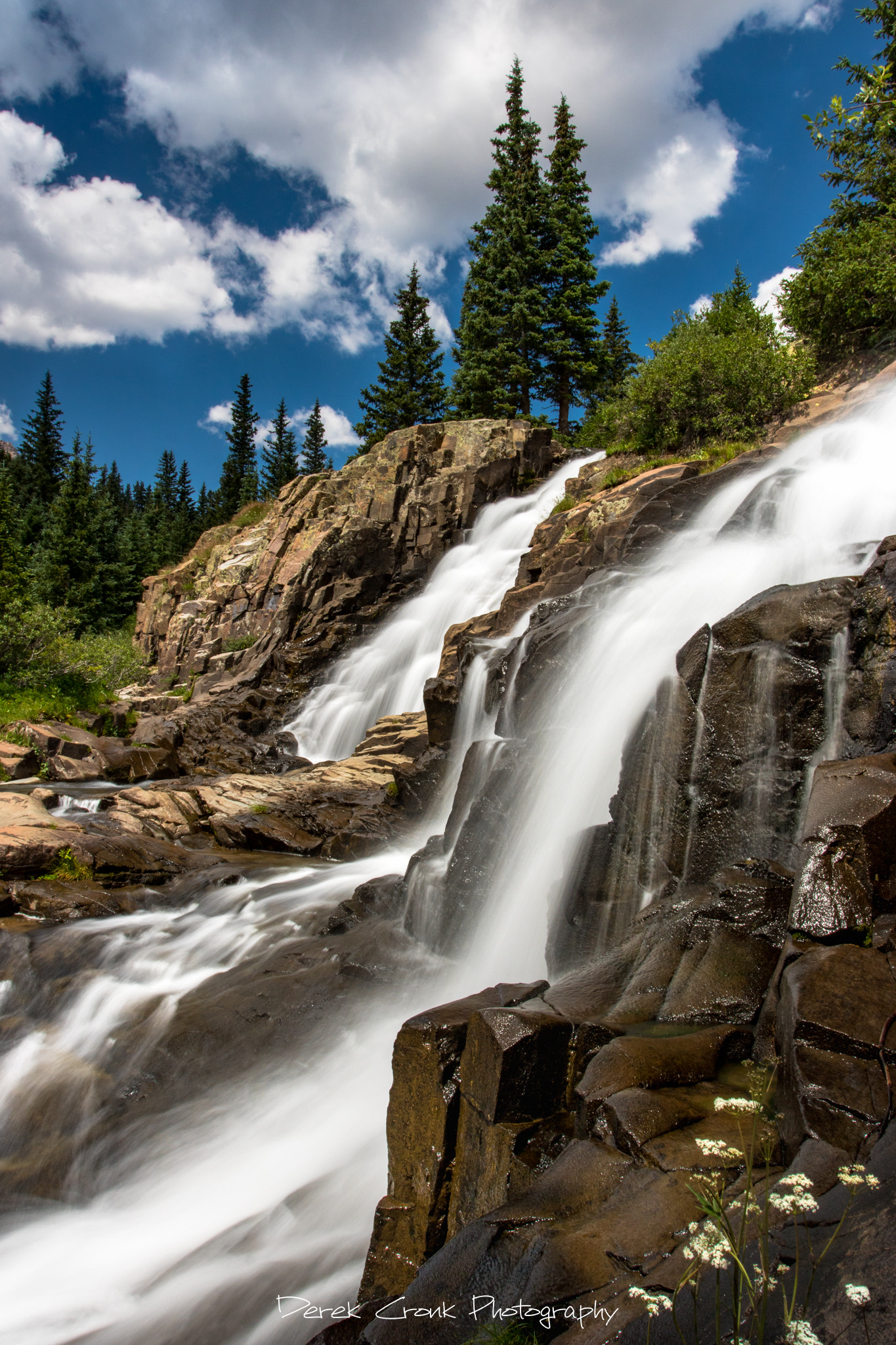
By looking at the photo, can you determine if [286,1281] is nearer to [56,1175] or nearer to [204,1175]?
[204,1175]

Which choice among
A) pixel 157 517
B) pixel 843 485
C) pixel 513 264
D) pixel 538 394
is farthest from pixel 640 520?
pixel 157 517

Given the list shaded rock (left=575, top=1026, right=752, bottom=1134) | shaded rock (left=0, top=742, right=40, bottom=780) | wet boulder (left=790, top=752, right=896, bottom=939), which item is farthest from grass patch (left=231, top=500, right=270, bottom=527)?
shaded rock (left=575, top=1026, right=752, bottom=1134)

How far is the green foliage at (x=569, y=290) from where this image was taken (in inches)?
1457

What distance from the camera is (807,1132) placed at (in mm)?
3148

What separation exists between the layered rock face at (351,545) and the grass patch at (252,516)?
6584 millimetres

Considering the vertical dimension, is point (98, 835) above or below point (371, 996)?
above

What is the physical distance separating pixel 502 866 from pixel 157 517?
8533 centimetres

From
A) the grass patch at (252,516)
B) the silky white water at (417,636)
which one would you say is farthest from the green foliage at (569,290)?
the grass patch at (252,516)

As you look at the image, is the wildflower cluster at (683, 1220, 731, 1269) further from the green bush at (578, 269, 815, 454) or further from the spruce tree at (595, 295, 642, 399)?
the spruce tree at (595, 295, 642, 399)

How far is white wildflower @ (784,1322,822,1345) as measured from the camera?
174 centimetres

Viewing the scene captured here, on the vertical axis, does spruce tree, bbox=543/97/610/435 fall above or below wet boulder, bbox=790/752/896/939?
above

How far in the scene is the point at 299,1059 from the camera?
7363 millimetres

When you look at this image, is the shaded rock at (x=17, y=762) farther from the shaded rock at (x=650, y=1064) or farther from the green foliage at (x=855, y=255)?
the green foliage at (x=855, y=255)

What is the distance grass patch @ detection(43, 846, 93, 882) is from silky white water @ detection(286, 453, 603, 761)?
9.31 m
